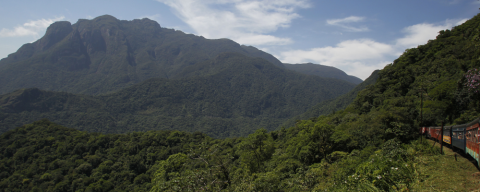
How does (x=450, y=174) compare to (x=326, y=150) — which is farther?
(x=326, y=150)

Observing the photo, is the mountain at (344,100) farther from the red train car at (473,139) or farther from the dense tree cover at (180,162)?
the red train car at (473,139)

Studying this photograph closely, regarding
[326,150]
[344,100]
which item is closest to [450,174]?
[326,150]

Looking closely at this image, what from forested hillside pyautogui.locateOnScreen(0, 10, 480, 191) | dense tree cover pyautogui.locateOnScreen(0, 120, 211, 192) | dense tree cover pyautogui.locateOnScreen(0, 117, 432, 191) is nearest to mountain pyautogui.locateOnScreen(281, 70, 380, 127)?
forested hillside pyautogui.locateOnScreen(0, 10, 480, 191)

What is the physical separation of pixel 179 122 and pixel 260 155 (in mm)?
171805

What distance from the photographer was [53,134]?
60.4m

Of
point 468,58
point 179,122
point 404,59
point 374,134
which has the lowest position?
point 179,122

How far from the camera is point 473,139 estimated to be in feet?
31.6

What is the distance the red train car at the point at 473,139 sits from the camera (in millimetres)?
9141

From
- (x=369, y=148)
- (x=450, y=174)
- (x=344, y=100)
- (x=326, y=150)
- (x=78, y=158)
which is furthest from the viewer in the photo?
(x=344, y=100)

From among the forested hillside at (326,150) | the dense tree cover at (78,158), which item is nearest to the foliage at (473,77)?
the forested hillside at (326,150)

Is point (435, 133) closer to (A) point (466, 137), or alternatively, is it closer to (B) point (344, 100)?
(A) point (466, 137)

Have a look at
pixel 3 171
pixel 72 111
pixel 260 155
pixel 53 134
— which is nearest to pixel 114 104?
pixel 72 111

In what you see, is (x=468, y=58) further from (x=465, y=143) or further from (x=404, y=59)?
(x=465, y=143)

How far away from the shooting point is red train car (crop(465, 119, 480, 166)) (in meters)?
9.14
